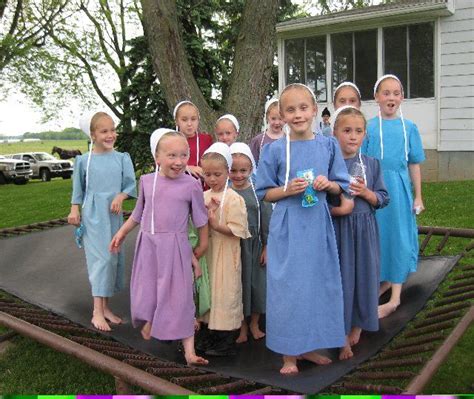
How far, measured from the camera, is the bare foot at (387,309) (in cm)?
365

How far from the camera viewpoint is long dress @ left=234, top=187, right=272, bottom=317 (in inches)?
133

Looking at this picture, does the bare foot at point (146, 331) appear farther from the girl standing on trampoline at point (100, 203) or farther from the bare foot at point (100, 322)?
the girl standing on trampoline at point (100, 203)

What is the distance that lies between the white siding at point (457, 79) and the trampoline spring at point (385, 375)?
9.96 metres

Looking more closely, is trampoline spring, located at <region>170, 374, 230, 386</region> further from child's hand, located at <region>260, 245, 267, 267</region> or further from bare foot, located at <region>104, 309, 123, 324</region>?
bare foot, located at <region>104, 309, 123, 324</region>

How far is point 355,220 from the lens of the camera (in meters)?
3.09

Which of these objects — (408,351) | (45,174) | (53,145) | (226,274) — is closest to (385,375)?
(408,351)

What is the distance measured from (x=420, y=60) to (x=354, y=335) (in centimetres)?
990

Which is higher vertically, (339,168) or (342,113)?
(342,113)

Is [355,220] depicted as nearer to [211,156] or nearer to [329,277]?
[329,277]

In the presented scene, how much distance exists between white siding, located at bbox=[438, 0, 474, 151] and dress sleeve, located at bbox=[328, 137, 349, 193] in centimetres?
959

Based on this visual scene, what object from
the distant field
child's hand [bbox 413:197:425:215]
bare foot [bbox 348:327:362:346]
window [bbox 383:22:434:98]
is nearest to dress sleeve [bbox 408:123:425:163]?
child's hand [bbox 413:197:425:215]

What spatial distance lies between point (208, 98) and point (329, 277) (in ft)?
39.6

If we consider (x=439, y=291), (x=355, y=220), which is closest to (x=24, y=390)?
(x=355, y=220)

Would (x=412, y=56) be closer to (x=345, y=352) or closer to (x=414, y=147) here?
(x=414, y=147)
